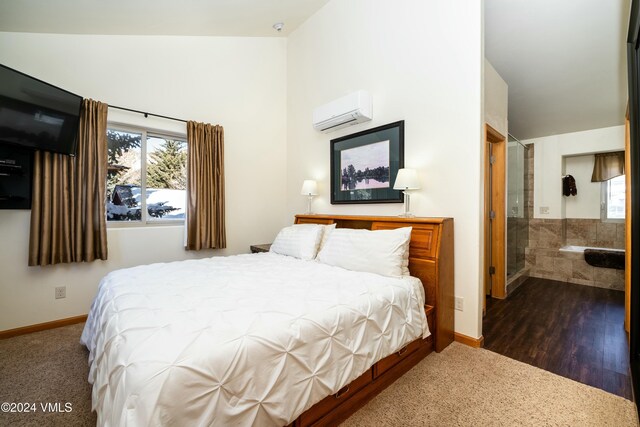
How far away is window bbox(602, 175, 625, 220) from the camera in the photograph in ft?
15.2

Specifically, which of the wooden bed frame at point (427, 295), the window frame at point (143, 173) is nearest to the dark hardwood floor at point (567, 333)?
the wooden bed frame at point (427, 295)

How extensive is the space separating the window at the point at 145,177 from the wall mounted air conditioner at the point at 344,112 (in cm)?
174

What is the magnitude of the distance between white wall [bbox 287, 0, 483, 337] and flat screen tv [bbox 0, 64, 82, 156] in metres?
2.53

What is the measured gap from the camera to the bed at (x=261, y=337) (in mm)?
905

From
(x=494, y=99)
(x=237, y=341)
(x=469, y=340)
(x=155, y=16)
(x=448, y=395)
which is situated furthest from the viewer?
(x=494, y=99)

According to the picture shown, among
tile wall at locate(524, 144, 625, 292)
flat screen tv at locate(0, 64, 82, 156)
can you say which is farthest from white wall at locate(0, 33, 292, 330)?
tile wall at locate(524, 144, 625, 292)

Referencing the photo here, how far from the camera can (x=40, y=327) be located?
2.53m

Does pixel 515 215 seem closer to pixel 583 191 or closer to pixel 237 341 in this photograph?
pixel 583 191

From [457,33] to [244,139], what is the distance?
2679mm

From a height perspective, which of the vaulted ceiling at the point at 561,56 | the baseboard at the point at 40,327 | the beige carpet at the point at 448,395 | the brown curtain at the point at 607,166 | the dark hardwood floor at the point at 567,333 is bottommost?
the dark hardwood floor at the point at 567,333

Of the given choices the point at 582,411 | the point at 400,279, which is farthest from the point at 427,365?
the point at 582,411

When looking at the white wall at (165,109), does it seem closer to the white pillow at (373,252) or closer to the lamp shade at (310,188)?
A: the lamp shade at (310,188)

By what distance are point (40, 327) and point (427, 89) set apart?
13.6 feet

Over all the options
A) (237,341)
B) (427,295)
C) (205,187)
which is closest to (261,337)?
(237,341)
